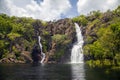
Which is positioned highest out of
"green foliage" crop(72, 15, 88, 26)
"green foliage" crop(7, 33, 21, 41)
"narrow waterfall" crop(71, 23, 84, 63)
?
"green foliage" crop(72, 15, 88, 26)

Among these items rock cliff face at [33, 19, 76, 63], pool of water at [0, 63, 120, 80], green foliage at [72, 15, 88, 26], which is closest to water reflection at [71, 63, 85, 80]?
pool of water at [0, 63, 120, 80]

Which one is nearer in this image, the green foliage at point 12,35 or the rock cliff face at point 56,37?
the rock cliff face at point 56,37

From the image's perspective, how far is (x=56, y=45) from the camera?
161125 millimetres

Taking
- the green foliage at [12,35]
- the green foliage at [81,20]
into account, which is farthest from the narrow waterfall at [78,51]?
the green foliage at [12,35]

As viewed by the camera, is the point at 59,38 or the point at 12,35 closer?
the point at 59,38

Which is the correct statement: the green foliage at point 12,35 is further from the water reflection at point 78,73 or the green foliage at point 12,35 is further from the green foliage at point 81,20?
the water reflection at point 78,73

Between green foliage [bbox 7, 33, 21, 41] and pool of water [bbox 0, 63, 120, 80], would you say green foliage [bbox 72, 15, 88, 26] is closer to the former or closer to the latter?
green foliage [bbox 7, 33, 21, 41]

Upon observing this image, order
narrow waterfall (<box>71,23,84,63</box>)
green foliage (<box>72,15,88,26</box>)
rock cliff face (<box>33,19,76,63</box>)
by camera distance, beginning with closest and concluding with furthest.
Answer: narrow waterfall (<box>71,23,84,63</box>) → rock cliff face (<box>33,19,76,63</box>) → green foliage (<box>72,15,88,26</box>)

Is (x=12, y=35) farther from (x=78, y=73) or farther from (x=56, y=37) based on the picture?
(x=78, y=73)

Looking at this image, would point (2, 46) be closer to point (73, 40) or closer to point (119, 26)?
point (73, 40)

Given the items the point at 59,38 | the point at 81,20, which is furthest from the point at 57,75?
the point at 81,20

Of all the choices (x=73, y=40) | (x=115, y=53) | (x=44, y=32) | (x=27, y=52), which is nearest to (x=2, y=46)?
(x=27, y=52)

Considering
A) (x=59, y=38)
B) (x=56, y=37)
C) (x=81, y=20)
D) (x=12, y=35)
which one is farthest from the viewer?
(x=81, y=20)

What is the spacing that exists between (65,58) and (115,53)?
80.1 m
